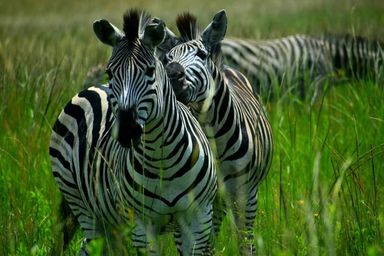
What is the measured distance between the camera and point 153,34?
429 centimetres

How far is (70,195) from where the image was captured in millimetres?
5402

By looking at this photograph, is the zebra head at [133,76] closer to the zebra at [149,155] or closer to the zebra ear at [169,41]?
the zebra at [149,155]

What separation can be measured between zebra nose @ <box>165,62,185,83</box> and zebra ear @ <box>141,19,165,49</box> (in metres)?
0.43

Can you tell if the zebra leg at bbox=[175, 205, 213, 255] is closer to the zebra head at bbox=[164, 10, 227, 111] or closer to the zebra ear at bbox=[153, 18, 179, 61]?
the zebra head at bbox=[164, 10, 227, 111]

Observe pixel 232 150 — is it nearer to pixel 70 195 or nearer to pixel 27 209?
pixel 70 195

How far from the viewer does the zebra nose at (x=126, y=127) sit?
3.89 metres

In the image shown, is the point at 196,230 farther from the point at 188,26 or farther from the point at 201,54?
the point at 188,26

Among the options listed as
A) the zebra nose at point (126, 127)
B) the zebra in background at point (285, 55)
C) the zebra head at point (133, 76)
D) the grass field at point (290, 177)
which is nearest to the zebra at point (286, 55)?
the zebra in background at point (285, 55)

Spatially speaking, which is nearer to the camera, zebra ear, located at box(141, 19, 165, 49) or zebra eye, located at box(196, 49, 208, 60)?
zebra ear, located at box(141, 19, 165, 49)

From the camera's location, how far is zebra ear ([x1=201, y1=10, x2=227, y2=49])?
5.32 metres

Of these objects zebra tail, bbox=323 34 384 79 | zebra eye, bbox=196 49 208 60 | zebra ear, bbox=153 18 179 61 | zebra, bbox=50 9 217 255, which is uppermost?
zebra tail, bbox=323 34 384 79

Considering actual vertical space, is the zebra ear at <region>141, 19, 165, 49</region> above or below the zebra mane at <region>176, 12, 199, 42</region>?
below

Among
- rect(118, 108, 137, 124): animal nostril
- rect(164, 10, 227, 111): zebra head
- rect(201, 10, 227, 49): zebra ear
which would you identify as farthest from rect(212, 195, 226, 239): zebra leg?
rect(118, 108, 137, 124): animal nostril

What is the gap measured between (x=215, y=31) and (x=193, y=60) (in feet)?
1.59
